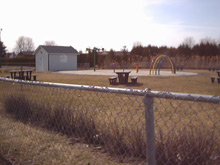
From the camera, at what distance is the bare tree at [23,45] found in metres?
88.2

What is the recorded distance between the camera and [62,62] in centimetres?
3778

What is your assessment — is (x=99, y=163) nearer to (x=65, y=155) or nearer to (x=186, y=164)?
(x=65, y=155)

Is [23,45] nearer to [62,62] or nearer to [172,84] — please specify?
[62,62]

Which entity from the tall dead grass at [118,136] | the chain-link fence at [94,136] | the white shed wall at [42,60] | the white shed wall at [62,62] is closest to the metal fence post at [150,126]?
the chain-link fence at [94,136]

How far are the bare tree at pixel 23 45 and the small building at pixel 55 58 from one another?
54529 mm

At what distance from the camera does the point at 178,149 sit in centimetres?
258

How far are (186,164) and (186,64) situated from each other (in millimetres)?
36147

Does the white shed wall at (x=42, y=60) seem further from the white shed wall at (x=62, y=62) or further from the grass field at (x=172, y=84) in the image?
the grass field at (x=172, y=84)

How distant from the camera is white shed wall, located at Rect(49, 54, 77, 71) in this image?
36.5 m

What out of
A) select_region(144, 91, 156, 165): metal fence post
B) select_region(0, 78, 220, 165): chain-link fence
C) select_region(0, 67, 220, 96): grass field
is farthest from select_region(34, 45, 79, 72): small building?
select_region(144, 91, 156, 165): metal fence post

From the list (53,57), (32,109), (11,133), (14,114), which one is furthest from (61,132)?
(53,57)

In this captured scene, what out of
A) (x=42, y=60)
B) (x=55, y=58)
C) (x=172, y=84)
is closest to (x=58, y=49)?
(x=55, y=58)

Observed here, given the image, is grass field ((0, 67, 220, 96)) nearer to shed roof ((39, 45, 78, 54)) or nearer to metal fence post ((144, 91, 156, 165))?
metal fence post ((144, 91, 156, 165))

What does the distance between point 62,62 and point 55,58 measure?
55.5 inches
